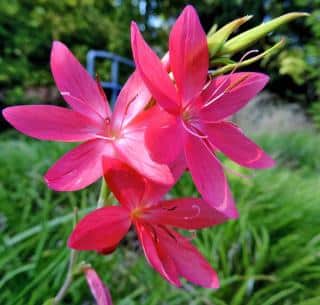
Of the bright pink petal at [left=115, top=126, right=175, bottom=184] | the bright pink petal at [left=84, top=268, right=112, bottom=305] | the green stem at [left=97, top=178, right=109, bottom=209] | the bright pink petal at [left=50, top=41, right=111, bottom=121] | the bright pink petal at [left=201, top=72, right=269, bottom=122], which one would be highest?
the bright pink petal at [left=50, top=41, right=111, bottom=121]

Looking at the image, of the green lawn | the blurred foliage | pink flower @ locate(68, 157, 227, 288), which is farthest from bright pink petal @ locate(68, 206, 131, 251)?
the blurred foliage

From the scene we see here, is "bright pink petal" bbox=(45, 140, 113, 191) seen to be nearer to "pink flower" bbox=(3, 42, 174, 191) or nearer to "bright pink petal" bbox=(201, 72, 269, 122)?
"pink flower" bbox=(3, 42, 174, 191)

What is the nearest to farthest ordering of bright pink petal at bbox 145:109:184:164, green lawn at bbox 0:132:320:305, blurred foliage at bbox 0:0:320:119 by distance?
bright pink petal at bbox 145:109:184:164
green lawn at bbox 0:132:320:305
blurred foliage at bbox 0:0:320:119

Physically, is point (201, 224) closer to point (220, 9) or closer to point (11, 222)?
point (11, 222)

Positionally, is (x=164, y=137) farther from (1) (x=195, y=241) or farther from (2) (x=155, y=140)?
(1) (x=195, y=241)

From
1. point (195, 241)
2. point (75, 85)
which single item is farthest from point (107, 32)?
point (75, 85)

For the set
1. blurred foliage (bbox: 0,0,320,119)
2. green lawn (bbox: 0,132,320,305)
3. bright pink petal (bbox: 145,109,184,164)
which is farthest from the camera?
blurred foliage (bbox: 0,0,320,119)

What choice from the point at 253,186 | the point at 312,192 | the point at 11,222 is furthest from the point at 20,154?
the point at 312,192
